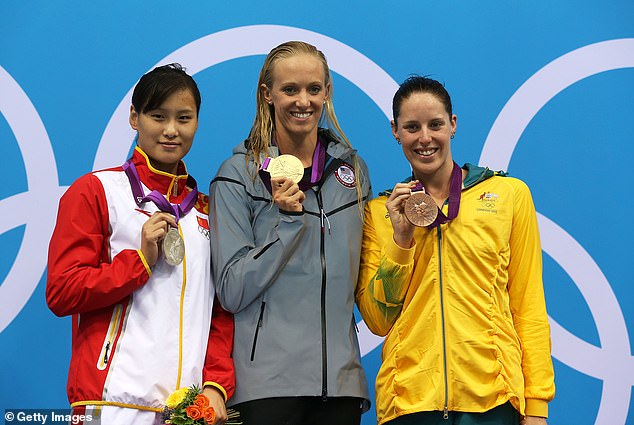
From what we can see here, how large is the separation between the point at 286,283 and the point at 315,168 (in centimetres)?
43

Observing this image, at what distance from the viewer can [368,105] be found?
138 inches

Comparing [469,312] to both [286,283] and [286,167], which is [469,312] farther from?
[286,167]

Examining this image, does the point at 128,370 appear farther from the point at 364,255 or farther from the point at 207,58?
the point at 207,58

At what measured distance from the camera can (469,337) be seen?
244 cm

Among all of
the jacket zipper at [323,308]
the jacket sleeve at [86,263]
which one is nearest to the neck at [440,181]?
the jacket zipper at [323,308]

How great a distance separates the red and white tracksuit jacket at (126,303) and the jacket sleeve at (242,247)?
0.25 ft

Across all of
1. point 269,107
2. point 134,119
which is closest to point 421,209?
point 269,107

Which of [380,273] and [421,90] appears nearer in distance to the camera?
[380,273]

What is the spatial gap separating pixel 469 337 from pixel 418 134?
678mm

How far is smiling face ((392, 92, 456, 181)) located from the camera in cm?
258

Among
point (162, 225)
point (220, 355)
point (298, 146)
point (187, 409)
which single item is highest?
point (298, 146)

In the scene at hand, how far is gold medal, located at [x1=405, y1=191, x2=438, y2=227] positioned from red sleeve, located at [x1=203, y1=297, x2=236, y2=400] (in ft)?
2.34

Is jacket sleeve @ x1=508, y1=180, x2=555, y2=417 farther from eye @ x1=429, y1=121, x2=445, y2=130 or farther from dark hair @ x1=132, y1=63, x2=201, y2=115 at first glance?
dark hair @ x1=132, y1=63, x2=201, y2=115

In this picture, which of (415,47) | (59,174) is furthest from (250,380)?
(415,47)
